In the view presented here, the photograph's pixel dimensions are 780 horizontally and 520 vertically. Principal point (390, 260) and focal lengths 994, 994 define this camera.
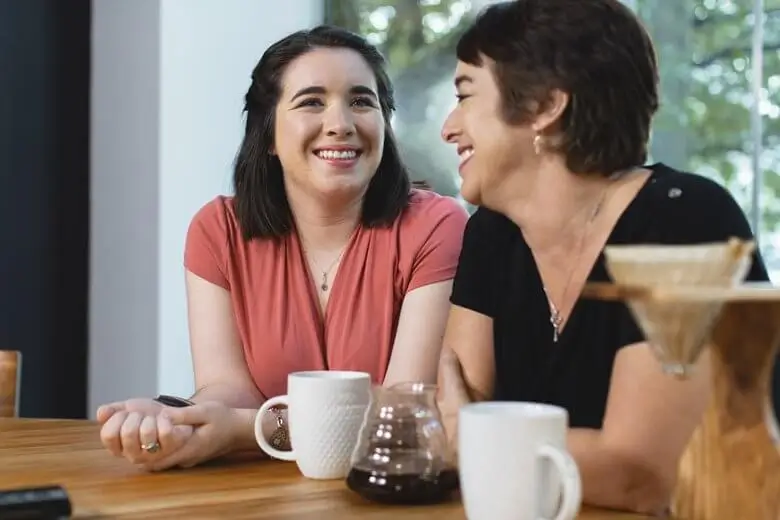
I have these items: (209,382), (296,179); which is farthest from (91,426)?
(296,179)

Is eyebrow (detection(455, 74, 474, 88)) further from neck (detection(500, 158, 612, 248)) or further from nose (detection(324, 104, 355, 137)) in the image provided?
nose (detection(324, 104, 355, 137))

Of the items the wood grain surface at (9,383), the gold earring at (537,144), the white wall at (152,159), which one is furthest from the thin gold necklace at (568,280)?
the white wall at (152,159)

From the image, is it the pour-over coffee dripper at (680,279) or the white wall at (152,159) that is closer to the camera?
the pour-over coffee dripper at (680,279)

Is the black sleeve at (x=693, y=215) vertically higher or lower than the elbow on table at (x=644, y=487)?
higher

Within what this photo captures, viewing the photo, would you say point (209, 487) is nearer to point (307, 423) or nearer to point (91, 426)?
point (307, 423)

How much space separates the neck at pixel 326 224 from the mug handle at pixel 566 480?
1.07 meters

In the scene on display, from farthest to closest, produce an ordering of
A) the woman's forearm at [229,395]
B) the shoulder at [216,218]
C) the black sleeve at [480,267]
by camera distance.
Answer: the shoulder at [216,218] → the woman's forearm at [229,395] → the black sleeve at [480,267]

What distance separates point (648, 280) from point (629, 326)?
1.44 feet

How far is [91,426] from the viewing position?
1493 millimetres

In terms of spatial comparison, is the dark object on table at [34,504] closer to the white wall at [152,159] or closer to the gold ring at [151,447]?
the gold ring at [151,447]

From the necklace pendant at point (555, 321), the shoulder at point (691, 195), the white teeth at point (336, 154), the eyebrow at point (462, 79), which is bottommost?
the necklace pendant at point (555, 321)

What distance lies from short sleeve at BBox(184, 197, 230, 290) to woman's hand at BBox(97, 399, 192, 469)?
1.94 ft

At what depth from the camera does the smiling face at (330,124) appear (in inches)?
69.5

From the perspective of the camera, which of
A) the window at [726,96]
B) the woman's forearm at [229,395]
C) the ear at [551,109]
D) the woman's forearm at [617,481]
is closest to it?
the woman's forearm at [617,481]
